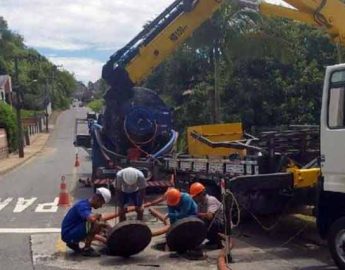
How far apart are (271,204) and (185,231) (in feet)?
5.99

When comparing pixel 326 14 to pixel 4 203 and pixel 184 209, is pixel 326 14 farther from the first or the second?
pixel 4 203

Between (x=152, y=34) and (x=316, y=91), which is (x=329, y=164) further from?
(x=316, y=91)

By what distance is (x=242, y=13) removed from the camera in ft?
92.8

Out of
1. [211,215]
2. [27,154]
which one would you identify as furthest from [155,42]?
[27,154]

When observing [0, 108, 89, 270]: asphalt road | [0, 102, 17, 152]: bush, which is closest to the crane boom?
[0, 108, 89, 270]: asphalt road

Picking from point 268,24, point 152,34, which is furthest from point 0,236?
point 268,24

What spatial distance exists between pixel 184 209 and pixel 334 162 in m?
2.80

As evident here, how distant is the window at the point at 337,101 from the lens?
8.76 meters

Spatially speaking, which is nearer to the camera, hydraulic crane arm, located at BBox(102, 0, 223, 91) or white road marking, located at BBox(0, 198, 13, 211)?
white road marking, located at BBox(0, 198, 13, 211)

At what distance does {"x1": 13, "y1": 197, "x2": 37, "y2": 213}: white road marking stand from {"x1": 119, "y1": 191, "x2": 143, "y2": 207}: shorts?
4.44 m

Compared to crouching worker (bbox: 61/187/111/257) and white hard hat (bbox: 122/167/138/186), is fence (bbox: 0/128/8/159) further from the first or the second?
crouching worker (bbox: 61/187/111/257)

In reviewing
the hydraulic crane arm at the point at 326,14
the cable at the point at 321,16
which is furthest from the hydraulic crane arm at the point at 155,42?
the cable at the point at 321,16

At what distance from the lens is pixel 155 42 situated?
18.6 metres

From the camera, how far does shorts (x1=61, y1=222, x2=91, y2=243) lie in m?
10.6
